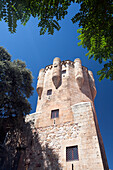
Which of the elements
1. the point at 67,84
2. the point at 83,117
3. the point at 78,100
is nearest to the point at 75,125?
the point at 83,117

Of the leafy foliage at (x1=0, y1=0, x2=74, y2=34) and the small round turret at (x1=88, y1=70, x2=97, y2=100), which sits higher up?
the small round turret at (x1=88, y1=70, x2=97, y2=100)

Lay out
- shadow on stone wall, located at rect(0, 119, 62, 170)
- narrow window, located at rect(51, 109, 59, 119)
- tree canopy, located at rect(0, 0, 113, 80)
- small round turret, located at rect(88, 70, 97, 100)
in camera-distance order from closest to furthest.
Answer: tree canopy, located at rect(0, 0, 113, 80)
shadow on stone wall, located at rect(0, 119, 62, 170)
narrow window, located at rect(51, 109, 59, 119)
small round turret, located at rect(88, 70, 97, 100)

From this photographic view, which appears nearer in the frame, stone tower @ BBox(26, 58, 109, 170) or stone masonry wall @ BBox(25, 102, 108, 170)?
stone masonry wall @ BBox(25, 102, 108, 170)

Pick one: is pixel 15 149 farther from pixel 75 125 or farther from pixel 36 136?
pixel 75 125

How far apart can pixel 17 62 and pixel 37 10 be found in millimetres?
8887

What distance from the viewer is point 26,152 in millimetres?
10938

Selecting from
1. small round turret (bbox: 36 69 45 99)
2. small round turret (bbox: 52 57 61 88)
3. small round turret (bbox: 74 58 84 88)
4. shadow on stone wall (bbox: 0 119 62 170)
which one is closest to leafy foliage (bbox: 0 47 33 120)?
shadow on stone wall (bbox: 0 119 62 170)

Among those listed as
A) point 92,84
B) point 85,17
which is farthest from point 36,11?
point 92,84

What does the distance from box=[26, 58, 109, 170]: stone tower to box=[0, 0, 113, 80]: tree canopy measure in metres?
6.02

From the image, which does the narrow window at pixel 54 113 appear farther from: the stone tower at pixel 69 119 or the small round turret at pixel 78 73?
the small round turret at pixel 78 73

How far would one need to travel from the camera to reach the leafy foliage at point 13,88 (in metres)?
10.5

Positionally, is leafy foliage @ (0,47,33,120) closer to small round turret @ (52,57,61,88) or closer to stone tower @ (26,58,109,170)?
stone tower @ (26,58,109,170)

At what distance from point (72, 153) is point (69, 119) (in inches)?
115

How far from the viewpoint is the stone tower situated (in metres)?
9.05
